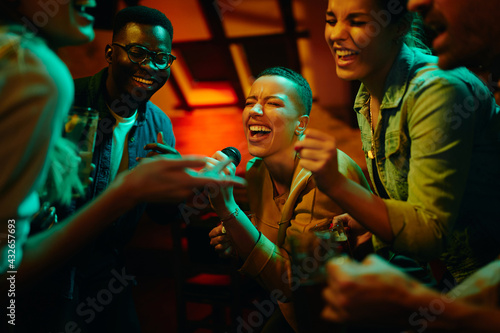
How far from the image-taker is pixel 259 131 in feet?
6.18

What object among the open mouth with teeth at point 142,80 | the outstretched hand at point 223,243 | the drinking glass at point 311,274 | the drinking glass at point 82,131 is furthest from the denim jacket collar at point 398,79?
the open mouth with teeth at point 142,80

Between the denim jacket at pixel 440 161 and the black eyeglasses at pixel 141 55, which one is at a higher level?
the black eyeglasses at pixel 141 55

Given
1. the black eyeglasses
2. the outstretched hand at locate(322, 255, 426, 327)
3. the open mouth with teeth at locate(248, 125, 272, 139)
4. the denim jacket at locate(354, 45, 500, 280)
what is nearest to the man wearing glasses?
the black eyeglasses

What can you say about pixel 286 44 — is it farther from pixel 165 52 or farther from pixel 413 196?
pixel 413 196

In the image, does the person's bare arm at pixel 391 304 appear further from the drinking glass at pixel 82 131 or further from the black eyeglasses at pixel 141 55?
the black eyeglasses at pixel 141 55

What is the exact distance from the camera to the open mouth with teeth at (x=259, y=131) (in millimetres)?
1865

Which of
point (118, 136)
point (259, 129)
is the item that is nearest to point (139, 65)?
point (118, 136)

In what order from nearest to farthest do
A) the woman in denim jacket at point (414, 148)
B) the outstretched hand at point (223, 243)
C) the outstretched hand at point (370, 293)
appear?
the outstretched hand at point (370, 293)
the woman in denim jacket at point (414, 148)
the outstretched hand at point (223, 243)

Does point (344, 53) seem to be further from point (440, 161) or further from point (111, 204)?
point (111, 204)

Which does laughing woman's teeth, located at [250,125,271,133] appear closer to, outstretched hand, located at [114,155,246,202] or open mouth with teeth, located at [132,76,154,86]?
open mouth with teeth, located at [132,76,154,86]

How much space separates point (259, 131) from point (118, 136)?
0.78m

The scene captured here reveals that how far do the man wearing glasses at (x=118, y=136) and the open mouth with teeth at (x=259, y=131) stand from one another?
52 centimetres

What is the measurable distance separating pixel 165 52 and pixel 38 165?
114 cm

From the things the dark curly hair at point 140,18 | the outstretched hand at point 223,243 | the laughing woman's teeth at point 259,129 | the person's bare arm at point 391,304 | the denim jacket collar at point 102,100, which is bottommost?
the person's bare arm at point 391,304
